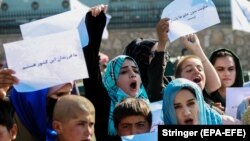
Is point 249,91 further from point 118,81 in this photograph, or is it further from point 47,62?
point 47,62

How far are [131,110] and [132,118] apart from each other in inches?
1.8

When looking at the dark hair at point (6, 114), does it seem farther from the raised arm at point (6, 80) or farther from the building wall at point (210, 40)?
the building wall at point (210, 40)

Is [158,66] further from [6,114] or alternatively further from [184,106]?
[6,114]

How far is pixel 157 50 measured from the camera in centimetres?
516

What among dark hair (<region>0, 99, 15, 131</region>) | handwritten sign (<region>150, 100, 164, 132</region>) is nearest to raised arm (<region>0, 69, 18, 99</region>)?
dark hair (<region>0, 99, 15, 131</region>)

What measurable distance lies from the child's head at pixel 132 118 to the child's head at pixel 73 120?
1.32ft

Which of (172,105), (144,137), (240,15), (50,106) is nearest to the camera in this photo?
(144,137)

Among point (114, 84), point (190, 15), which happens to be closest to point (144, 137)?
point (114, 84)

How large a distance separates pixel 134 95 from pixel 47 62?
676 mm

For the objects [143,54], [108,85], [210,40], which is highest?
[210,40]

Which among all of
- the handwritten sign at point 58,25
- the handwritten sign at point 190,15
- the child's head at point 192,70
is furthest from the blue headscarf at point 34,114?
the handwritten sign at point 190,15

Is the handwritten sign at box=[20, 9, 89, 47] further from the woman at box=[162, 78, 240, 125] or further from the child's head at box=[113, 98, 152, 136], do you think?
the woman at box=[162, 78, 240, 125]

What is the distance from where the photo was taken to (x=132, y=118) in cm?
448

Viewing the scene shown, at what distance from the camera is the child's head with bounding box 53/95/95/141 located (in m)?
4.04
